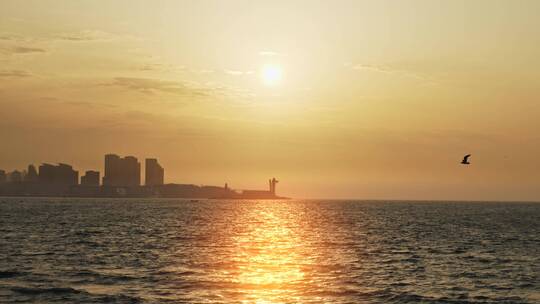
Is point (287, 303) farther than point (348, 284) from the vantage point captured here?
No

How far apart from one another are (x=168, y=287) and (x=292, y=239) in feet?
185

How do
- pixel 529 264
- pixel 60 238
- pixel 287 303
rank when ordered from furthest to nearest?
pixel 60 238 < pixel 529 264 < pixel 287 303

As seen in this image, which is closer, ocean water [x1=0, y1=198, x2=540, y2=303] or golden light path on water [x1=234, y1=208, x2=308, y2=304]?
ocean water [x1=0, y1=198, x2=540, y2=303]

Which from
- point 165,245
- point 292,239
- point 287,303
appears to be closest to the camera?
point 287,303

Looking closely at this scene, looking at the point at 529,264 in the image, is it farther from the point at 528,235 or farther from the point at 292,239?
the point at 528,235

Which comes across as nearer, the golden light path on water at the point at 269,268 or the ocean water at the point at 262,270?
the ocean water at the point at 262,270

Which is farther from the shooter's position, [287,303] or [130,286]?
[130,286]

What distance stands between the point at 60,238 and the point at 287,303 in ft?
204

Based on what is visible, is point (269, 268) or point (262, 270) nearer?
point (262, 270)

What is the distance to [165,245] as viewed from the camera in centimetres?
9062

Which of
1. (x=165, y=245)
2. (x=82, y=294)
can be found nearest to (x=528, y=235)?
(x=165, y=245)

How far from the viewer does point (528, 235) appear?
120 meters

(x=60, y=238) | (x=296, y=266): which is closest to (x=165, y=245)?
(x=60, y=238)

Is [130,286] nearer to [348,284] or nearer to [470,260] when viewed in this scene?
[348,284]
